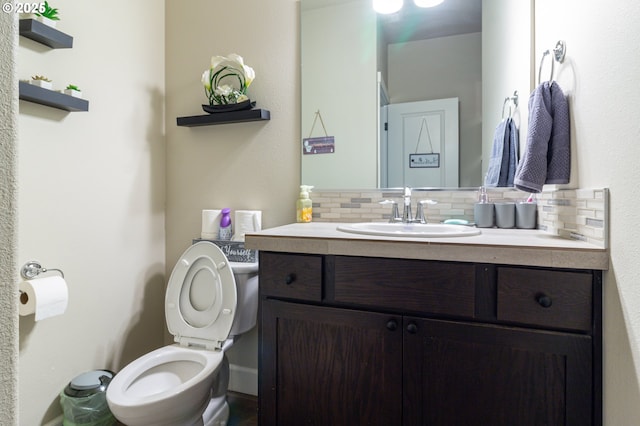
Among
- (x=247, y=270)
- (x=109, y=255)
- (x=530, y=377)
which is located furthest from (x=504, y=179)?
(x=109, y=255)

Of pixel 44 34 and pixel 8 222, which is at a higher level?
pixel 44 34

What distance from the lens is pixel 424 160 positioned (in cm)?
155

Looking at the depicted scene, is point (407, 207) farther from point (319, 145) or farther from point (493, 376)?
point (493, 376)

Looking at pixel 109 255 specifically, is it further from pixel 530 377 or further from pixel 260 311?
pixel 530 377

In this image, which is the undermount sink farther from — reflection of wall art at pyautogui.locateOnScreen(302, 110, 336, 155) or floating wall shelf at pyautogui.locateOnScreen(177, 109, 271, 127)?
floating wall shelf at pyautogui.locateOnScreen(177, 109, 271, 127)

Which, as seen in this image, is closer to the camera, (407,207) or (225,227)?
(407,207)

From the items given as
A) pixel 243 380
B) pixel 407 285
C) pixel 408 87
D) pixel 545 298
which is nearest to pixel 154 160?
pixel 243 380

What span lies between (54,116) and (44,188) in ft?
1.01

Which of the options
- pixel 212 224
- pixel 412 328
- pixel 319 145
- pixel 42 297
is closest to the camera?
pixel 412 328

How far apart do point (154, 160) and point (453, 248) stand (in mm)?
1730

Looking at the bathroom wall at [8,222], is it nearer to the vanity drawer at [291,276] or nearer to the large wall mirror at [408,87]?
the vanity drawer at [291,276]

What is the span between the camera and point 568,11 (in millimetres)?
1019

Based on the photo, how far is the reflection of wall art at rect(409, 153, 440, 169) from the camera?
154 centimetres

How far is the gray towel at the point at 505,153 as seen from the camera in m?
1.38
